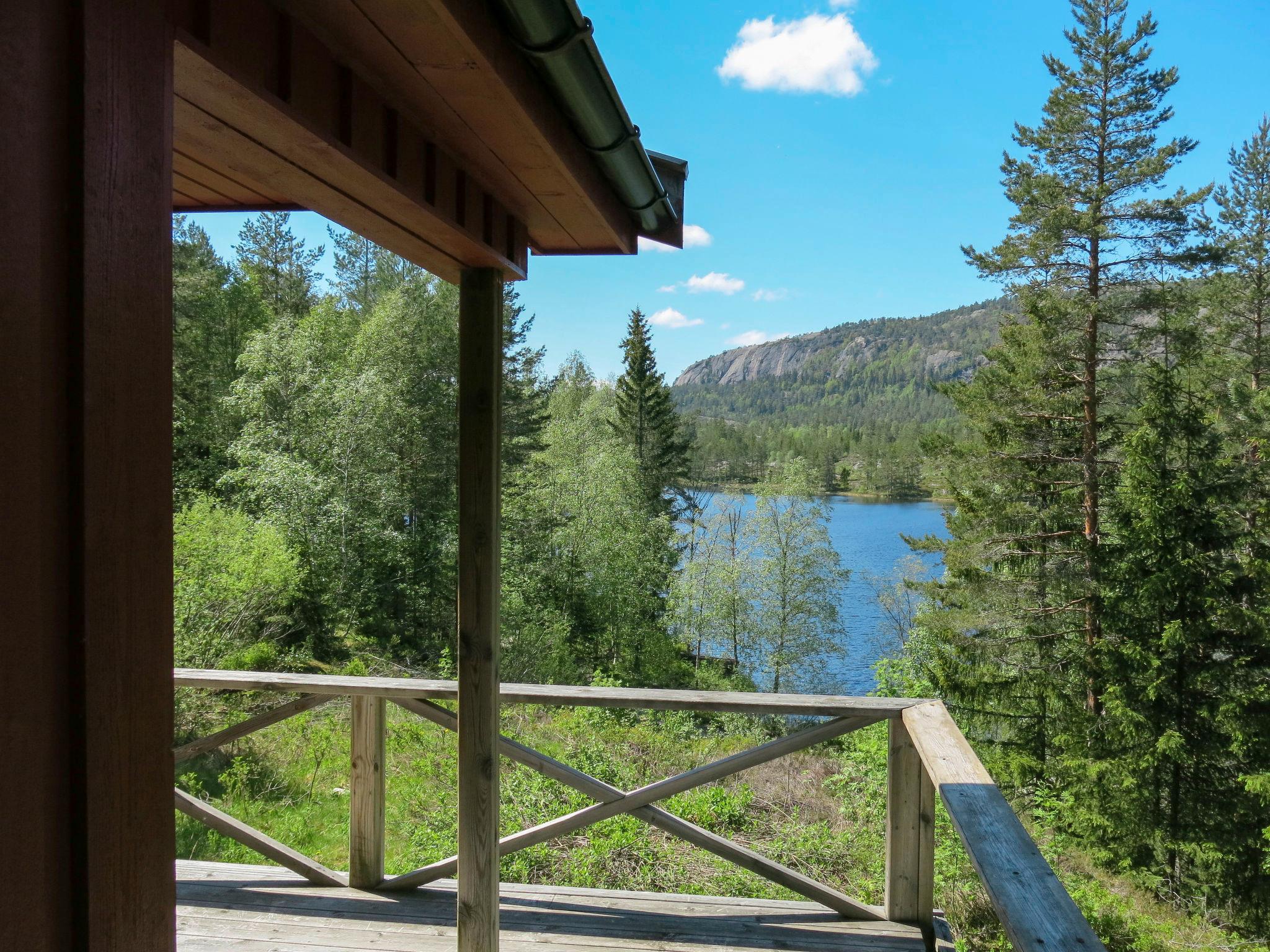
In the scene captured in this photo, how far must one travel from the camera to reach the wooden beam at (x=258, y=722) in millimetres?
2439

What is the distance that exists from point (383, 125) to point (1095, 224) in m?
11.5

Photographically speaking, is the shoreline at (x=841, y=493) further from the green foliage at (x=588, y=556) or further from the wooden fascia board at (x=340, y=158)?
the wooden fascia board at (x=340, y=158)

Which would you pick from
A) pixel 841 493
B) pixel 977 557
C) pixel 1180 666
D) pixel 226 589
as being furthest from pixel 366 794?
pixel 841 493

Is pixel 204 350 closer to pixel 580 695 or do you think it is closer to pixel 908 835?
pixel 580 695

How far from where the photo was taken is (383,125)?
1333mm

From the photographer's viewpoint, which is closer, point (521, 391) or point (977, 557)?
point (977, 557)

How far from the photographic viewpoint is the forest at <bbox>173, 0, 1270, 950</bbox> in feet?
25.3

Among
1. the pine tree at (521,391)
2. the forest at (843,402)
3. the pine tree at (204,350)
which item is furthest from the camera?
the forest at (843,402)

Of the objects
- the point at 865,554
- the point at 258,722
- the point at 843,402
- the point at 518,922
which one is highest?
the point at 843,402

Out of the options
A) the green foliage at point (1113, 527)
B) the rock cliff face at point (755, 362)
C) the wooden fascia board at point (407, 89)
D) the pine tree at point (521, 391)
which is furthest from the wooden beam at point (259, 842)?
the rock cliff face at point (755, 362)

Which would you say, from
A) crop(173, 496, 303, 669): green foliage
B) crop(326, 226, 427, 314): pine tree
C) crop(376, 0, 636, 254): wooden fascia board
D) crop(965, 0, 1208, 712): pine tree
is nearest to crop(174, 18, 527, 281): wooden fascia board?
crop(376, 0, 636, 254): wooden fascia board

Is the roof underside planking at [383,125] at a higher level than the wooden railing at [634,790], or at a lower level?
higher

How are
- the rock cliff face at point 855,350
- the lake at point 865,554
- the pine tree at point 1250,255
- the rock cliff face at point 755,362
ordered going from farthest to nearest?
the rock cliff face at point 755,362
the rock cliff face at point 855,350
the lake at point 865,554
the pine tree at point 1250,255

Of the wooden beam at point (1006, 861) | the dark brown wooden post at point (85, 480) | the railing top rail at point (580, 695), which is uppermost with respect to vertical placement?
the dark brown wooden post at point (85, 480)
